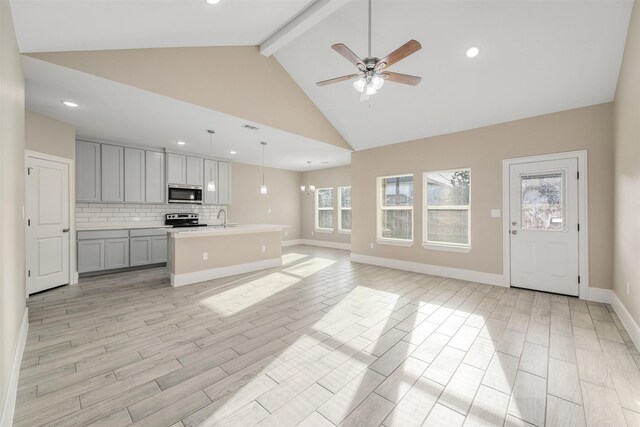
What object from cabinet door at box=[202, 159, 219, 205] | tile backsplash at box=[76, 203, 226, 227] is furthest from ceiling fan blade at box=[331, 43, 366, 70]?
tile backsplash at box=[76, 203, 226, 227]

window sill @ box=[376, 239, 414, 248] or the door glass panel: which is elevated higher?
the door glass panel

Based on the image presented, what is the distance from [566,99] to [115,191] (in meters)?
7.89

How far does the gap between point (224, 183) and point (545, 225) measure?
6.90 m

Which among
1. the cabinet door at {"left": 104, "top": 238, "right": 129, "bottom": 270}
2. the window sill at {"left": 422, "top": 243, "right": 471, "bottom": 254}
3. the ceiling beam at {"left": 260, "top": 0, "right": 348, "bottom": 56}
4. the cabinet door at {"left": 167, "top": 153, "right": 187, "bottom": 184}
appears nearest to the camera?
the ceiling beam at {"left": 260, "top": 0, "right": 348, "bottom": 56}

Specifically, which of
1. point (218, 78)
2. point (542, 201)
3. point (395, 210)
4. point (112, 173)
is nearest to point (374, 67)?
point (218, 78)

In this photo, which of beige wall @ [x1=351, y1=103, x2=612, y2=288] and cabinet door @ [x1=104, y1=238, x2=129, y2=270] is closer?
beige wall @ [x1=351, y1=103, x2=612, y2=288]

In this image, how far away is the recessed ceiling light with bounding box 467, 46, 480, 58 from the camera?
3428 mm

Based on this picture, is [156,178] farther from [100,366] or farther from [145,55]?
[100,366]

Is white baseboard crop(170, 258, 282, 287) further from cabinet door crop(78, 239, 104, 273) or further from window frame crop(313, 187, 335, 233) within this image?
window frame crop(313, 187, 335, 233)

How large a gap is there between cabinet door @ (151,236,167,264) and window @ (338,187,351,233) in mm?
4980

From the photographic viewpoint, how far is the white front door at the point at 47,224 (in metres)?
3.93

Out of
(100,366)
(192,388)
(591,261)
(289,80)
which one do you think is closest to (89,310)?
(100,366)

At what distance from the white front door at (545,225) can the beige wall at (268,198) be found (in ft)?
16.6

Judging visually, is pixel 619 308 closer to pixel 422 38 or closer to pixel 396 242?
pixel 396 242
